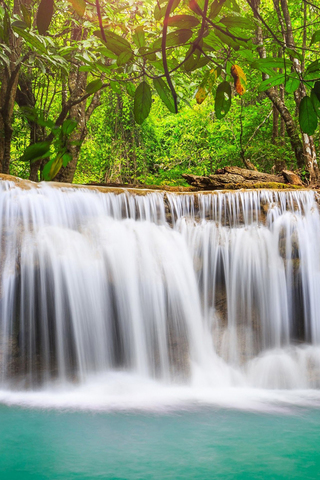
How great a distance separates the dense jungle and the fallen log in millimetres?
1490

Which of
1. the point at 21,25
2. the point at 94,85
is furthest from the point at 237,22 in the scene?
the point at 21,25

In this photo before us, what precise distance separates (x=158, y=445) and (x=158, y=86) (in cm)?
376

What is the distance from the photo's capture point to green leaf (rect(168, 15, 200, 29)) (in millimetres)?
1025

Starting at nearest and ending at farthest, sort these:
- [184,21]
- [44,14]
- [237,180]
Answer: [44,14]
[184,21]
[237,180]

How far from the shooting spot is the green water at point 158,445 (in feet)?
11.7

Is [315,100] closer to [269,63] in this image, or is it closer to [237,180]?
[269,63]

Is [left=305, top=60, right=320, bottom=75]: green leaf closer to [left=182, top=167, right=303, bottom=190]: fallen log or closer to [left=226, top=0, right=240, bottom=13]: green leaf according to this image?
[left=226, top=0, right=240, bottom=13]: green leaf

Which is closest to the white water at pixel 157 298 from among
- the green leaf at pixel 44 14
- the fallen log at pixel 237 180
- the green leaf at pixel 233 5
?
the fallen log at pixel 237 180

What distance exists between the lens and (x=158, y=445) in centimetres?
412

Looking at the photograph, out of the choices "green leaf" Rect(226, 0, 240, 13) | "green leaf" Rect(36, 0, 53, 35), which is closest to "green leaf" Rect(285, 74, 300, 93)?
"green leaf" Rect(226, 0, 240, 13)

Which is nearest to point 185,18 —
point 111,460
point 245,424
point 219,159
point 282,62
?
point 282,62

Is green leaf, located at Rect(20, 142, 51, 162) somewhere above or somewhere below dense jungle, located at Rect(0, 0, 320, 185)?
below

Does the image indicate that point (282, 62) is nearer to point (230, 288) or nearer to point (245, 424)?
point (245, 424)

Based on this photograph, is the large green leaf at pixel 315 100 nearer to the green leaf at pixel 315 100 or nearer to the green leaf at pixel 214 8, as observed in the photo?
the green leaf at pixel 315 100
